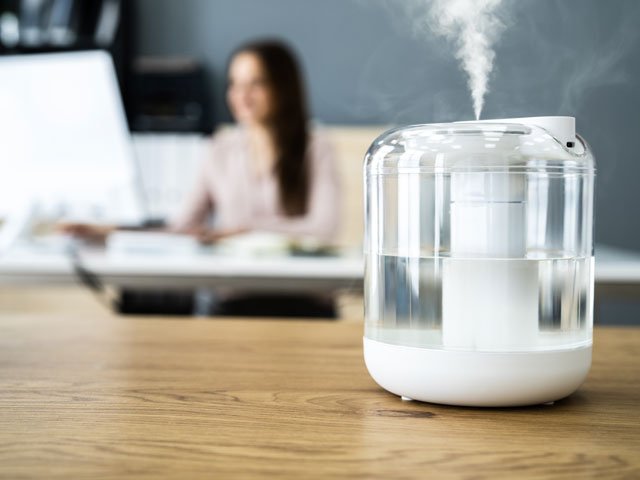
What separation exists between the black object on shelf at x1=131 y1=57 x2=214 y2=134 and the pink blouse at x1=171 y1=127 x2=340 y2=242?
1.15m

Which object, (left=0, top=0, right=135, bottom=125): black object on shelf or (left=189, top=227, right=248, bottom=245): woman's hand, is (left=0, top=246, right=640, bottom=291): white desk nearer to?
(left=189, top=227, right=248, bottom=245): woman's hand

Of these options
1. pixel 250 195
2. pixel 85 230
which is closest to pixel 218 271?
pixel 85 230

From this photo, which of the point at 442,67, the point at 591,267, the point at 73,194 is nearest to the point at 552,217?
the point at 591,267

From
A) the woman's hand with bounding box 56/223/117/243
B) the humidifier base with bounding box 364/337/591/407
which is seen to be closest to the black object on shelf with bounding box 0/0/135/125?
the woman's hand with bounding box 56/223/117/243

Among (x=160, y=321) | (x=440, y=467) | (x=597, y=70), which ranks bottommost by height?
(x=160, y=321)

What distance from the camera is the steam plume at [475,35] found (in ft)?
1.78

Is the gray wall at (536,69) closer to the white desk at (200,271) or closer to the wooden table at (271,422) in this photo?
the wooden table at (271,422)

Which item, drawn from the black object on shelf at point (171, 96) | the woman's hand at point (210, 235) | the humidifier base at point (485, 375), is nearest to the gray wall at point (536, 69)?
the humidifier base at point (485, 375)

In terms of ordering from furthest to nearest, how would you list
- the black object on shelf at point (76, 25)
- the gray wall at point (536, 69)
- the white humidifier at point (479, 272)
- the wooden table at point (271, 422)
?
the black object on shelf at point (76, 25), the gray wall at point (536, 69), the white humidifier at point (479, 272), the wooden table at point (271, 422)

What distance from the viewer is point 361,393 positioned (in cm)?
53

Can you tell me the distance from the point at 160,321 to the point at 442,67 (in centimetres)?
54

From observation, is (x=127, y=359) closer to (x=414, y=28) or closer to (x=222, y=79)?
(x=414, y=28)

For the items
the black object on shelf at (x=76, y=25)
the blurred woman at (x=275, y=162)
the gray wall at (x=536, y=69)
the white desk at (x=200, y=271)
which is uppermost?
the black object on shelf at (x=76, y=25)

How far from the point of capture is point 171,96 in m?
3.67
